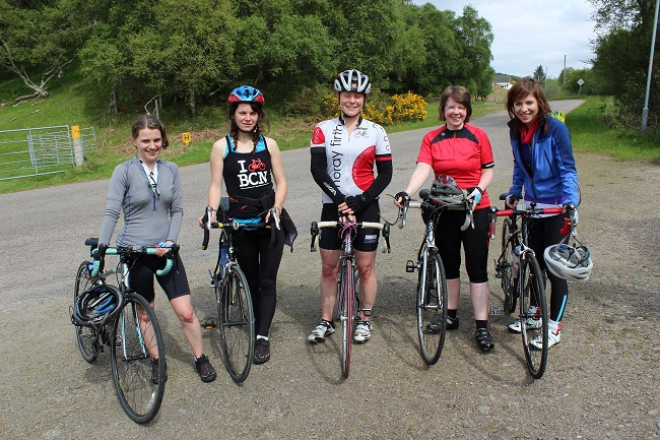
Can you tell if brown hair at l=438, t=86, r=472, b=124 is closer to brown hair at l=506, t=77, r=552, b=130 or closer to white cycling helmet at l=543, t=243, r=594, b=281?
brown hair at l=506, t=77, r=552, b=130

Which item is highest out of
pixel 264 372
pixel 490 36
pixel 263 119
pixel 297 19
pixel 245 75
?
pixel 490 36

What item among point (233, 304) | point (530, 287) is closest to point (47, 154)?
point (233, 304)

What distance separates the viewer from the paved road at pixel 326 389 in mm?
3146

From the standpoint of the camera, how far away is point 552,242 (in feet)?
13.0

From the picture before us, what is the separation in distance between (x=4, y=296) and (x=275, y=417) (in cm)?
419

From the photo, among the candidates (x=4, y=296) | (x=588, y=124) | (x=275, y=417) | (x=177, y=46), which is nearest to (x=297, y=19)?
(x=177, y=46)

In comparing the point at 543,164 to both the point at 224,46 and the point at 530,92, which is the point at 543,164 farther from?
the point at 224,46

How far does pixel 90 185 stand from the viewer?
44.5 feet

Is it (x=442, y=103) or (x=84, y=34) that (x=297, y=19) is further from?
(x=442, y=103)

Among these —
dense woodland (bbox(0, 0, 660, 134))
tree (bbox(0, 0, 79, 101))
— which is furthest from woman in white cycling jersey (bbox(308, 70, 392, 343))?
tree (bbox(0, 0, 79, 101))

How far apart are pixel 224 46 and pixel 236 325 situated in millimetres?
27675

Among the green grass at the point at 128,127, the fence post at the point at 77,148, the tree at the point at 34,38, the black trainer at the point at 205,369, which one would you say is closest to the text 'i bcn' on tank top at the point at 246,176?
the black trainer at the point at 205,369

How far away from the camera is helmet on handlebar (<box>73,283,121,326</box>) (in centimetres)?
331

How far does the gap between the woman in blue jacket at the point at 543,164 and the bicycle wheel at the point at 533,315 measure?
105mm
